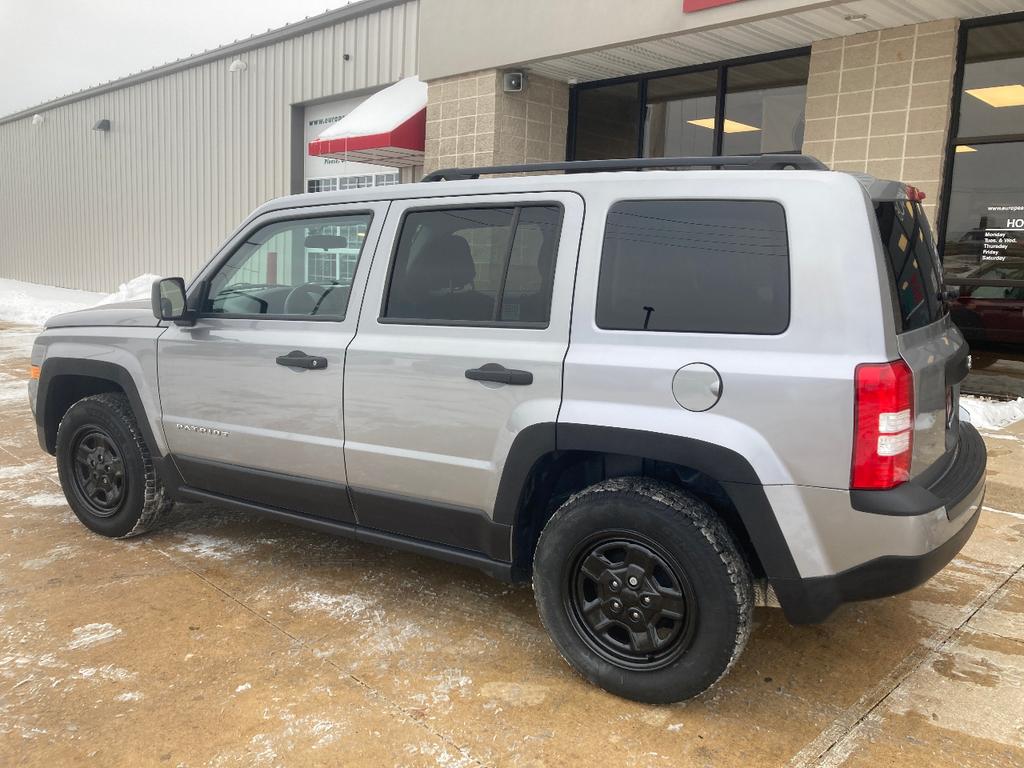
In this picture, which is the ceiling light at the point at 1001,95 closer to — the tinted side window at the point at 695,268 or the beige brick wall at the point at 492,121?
the beige brick wall at the point at 492,121

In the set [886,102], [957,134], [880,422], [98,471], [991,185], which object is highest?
[886,102]

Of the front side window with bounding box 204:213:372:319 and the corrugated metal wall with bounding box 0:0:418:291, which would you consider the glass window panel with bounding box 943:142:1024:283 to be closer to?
the front side window with bounding box 204:213:372:319

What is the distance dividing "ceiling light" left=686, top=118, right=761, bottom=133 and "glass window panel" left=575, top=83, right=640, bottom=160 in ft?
3.03

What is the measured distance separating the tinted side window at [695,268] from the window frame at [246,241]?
1.16 m

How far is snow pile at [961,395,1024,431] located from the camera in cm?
739

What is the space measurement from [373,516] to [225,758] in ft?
3.78

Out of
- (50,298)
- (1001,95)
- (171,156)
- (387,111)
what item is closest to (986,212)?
(1001,95)

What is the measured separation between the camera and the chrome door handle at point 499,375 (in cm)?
295

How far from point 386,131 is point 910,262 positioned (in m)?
9.44

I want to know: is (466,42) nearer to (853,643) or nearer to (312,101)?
(312,101)

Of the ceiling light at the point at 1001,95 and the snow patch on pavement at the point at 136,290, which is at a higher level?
the ceiling light at the point at 1001,95

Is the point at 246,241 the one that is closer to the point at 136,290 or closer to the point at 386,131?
the point at 386,131

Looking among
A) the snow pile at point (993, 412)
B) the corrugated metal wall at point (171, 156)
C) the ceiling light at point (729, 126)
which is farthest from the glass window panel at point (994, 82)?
the corrugated metal wall at point (171, 156)

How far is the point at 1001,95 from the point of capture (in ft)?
25.1
